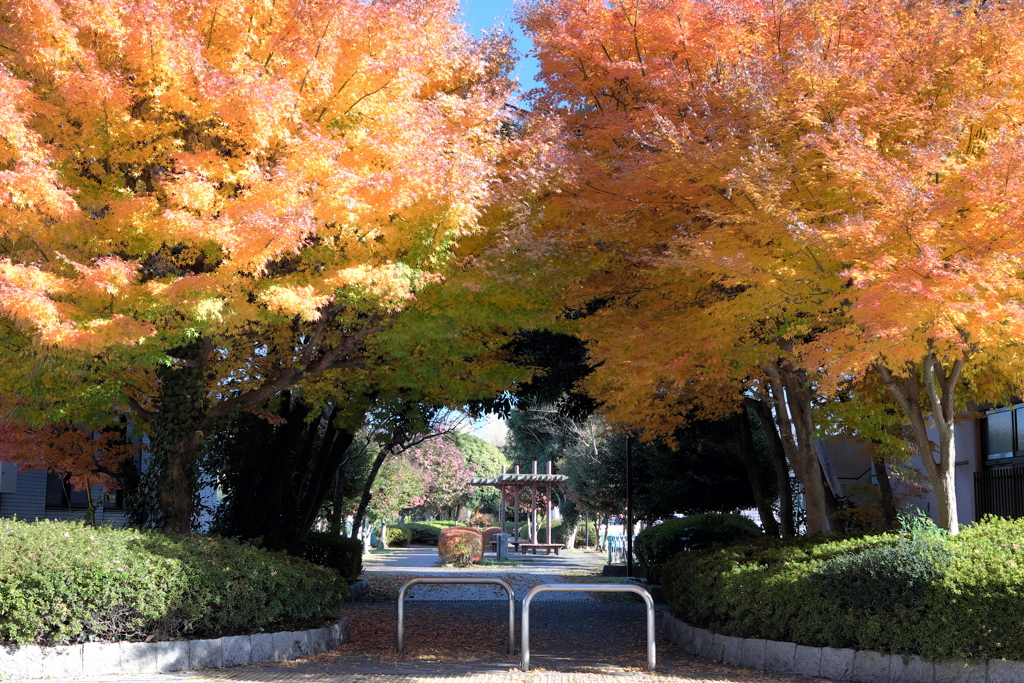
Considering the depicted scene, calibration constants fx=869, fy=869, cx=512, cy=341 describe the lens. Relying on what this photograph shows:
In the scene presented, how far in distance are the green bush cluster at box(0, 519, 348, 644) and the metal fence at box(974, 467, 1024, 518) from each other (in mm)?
11898

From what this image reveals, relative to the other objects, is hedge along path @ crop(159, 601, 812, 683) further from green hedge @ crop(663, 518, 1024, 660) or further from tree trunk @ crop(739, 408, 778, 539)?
tree trunk @ crop(739, 408, 778, 539)

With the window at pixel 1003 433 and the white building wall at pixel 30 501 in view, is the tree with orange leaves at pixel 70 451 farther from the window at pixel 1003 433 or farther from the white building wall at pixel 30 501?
the window at pixel 1003 433

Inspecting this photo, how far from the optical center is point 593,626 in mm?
13273

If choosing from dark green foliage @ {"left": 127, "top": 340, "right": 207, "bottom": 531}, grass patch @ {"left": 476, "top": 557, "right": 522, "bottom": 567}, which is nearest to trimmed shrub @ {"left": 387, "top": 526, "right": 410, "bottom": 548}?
grass patch @ {"left": 476, "top": 557, "right": 522, "bottom": 567}

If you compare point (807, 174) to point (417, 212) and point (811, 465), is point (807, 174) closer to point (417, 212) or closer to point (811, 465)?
point (417, 212)

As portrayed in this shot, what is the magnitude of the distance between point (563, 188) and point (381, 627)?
A: 6.83m

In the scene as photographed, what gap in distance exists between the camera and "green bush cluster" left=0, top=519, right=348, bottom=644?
7715 mm

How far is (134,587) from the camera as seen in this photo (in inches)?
323

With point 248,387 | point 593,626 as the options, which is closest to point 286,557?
point 248,387

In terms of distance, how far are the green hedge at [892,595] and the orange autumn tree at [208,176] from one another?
490 cm

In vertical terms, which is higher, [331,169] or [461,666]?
[331,169]

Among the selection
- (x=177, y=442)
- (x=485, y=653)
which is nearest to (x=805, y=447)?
(x=485, y=653)

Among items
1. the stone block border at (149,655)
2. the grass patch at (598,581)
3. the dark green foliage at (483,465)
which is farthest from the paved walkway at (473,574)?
the dark green foliage at (483,465)

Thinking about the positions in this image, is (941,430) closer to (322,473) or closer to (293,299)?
(293,299)
